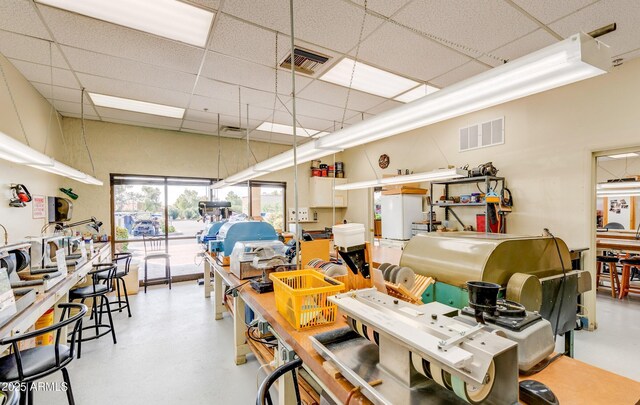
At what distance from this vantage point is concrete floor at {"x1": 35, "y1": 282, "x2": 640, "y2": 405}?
2.46m

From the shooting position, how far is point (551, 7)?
7.69 feet

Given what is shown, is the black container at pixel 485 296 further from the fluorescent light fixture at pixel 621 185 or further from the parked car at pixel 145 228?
the parked car at pixel 145 228

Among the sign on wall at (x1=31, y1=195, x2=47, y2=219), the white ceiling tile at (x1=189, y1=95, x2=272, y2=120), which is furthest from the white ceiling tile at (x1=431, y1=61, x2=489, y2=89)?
the sign on wall at (x1=31, y1=195, x2=47, y2=219)

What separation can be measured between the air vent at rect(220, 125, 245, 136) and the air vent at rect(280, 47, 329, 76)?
2.82 metres

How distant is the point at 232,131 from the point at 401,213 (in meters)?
3.91

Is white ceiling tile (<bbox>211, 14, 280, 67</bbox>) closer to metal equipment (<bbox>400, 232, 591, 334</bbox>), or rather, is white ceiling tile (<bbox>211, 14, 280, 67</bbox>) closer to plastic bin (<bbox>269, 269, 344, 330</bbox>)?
plastic bin (<bbox>269, 269, 344, 330</bbox>)

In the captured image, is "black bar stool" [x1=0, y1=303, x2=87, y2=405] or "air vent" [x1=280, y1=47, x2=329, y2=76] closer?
"black bar stool" [x1=0, y1=303, x2=87, y2=405]

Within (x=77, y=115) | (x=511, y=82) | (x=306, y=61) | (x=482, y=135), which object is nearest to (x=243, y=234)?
(x=306, y=61)

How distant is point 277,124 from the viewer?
5.59m

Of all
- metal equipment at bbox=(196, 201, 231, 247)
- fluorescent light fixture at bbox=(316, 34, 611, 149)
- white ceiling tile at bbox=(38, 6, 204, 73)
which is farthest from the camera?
metal equipment at bbox=(196, 201, 231, 247)

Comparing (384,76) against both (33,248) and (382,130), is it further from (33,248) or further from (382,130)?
(33,248)

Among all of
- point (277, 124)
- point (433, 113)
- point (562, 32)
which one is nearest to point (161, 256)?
point (277, 124)

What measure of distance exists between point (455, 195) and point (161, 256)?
18.8ft

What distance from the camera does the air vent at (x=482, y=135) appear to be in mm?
4367
